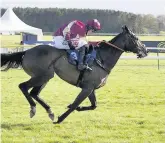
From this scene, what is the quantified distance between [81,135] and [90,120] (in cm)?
119

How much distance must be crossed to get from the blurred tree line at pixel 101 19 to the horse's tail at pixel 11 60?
17.6 metres

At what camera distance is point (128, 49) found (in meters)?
7.57

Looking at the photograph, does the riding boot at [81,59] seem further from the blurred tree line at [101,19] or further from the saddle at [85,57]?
the blurred tree line at [101,19]

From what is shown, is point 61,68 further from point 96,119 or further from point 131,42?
point 131,42

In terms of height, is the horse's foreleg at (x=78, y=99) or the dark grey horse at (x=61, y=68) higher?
the dark grey horse at (x=61, y=68)

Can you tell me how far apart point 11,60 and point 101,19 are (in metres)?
31.5

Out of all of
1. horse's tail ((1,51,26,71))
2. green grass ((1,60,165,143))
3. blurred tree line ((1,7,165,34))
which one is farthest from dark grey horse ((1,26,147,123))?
blurred tree line ((1,7,165,34))

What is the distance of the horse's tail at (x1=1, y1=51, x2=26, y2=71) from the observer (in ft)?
24.3

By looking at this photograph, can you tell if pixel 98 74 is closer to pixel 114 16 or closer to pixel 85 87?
pixel 85 87

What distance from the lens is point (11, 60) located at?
748 centimetres

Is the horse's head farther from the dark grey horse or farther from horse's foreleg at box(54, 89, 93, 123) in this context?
horse's foreleg at box(54, 89, 93, 123)

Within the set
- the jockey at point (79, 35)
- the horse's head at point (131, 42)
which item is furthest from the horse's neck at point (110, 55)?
the jockey at point (79, 35)

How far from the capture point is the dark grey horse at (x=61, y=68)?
276 inches

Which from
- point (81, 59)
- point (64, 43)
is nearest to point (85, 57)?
point (81, 59)
